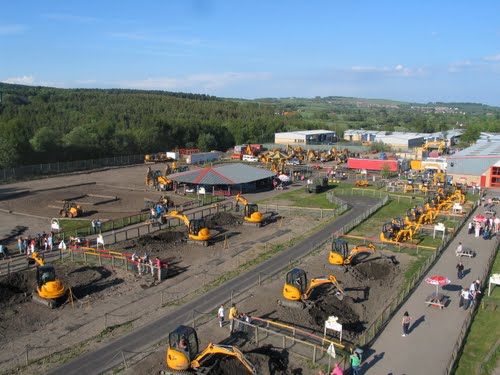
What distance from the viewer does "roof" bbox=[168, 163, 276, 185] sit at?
55.7 m

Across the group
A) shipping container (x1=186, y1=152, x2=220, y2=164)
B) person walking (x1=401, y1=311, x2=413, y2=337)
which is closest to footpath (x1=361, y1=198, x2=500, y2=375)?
person walking (x1=401, y1=311, x2=413, y2=337)

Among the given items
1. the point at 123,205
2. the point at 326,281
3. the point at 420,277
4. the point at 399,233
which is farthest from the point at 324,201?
the point at 326,281

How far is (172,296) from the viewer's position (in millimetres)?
25734

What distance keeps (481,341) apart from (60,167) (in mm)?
70305

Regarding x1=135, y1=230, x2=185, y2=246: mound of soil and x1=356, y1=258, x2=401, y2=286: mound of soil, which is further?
x1=135, y1=230, x2=185, y2=246: mound of soil

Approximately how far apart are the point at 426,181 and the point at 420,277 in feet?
127

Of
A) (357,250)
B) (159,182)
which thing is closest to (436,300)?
(357,250)

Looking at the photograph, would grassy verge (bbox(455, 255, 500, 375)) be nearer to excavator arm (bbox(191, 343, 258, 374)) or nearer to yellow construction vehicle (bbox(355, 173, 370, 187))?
excavator arm (bbox(191, 343, 258, 374))

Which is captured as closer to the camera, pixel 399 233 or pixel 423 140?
pixel 399 233

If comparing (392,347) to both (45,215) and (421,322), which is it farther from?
(45,215)

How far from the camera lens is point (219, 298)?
25.2 m

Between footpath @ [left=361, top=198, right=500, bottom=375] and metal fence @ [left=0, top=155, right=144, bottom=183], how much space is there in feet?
192

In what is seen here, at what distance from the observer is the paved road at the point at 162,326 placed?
18.4 metres

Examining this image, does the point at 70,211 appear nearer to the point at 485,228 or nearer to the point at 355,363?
the point at 355,363
